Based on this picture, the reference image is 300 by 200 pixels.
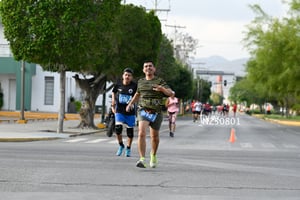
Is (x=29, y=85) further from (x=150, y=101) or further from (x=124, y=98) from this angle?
(x=150, y=101)

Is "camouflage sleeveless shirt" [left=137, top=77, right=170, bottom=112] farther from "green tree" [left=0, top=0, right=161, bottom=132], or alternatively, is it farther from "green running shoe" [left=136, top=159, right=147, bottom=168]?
"green tree" [left=0, top=0, right=161, bottom=132]

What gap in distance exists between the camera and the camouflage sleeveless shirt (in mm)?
12352

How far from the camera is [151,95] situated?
12.4 m

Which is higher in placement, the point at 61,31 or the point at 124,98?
the point at 61,31

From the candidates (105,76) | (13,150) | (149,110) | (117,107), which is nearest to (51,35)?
(105,76)

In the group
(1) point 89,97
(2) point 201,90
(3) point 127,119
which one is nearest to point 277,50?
(1) point 89,97

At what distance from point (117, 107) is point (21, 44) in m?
12.8

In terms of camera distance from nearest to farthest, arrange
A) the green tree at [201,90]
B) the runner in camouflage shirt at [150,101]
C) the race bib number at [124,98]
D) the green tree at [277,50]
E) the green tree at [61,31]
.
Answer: the runner in camouflage shirt at [150,101]
the race bib number at [124,98]
the green tree at [61,31]
the green tree at [277,50]
the green tree at [201,90]

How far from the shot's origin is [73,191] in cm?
953

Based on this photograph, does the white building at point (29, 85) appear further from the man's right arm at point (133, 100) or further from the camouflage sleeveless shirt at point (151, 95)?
the camouflage sleeveless shirt at point (151, 95)

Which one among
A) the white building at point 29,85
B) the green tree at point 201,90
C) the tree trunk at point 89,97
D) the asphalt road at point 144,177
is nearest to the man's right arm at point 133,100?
the asphalt road at point 144,177

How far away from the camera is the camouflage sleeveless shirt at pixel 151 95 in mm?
12352

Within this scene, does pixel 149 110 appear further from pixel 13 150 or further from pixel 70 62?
pixel 70 62

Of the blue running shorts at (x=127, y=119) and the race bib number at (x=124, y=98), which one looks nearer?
the race bib number at (x=124, y=98)
